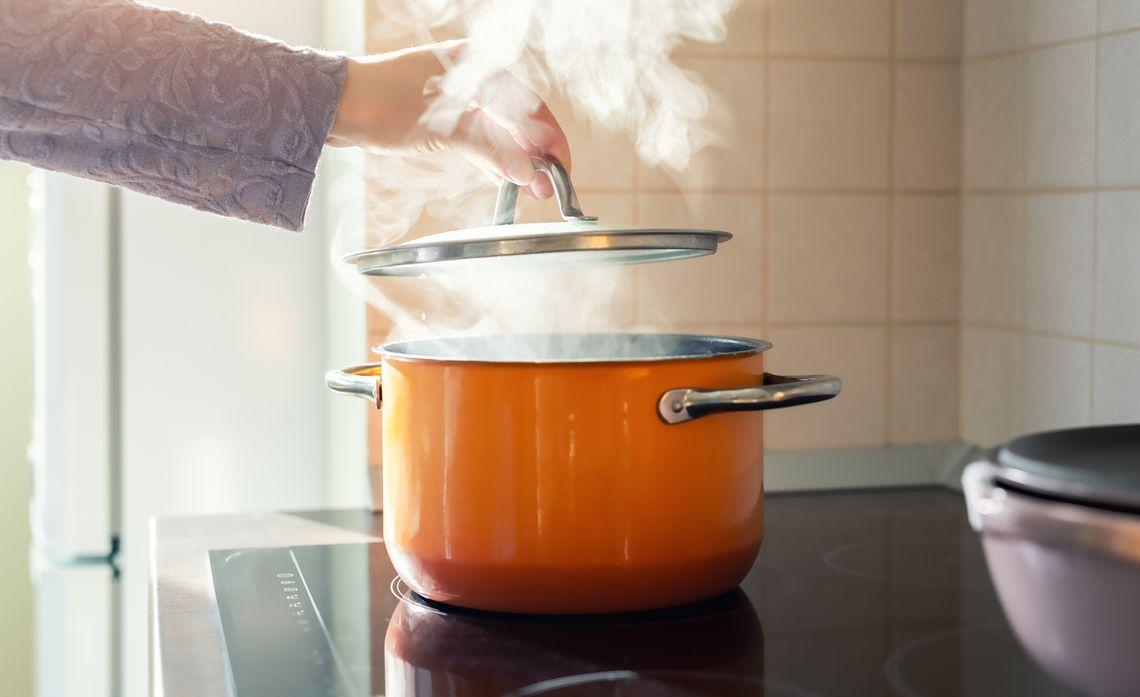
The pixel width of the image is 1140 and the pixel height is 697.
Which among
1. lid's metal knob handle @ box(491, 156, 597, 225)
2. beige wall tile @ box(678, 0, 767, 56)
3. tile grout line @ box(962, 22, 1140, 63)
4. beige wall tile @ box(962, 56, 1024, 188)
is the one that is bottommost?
lid's metal knob handle @ box(491, 156, 597, 225)

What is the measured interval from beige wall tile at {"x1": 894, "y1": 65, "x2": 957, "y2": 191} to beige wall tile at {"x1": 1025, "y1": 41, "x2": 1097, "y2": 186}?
0.11 metres

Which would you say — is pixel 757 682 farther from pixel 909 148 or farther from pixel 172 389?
pixel 172 389

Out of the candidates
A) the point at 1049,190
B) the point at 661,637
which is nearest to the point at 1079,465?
the point at 661,637

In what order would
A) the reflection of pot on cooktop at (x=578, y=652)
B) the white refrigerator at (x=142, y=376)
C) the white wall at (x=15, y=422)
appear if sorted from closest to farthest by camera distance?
1. the reflection of pot on cooktop at (x=578, y=652)
2. the white refrigerator at (x=142, y=376)
3. the white wall at (x=15, y=422)

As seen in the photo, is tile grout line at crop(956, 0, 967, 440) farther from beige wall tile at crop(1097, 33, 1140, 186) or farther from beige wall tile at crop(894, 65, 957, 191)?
beige wall tile at crop(1097, 33, 1140, 186)

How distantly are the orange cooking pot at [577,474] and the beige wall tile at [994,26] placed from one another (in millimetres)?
628

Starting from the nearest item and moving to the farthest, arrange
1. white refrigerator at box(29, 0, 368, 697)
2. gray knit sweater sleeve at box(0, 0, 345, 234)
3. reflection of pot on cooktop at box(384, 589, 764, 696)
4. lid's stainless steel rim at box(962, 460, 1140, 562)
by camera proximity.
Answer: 1. lid's stainless steel rim at box(962, 460, 1140, 562)
2. reflection of pot on cooktop at box(384, 589, 764, 696)
3. gray knit sweater sleeve at box(0, 0, 345, 234)
4. white refrigerator at box(29, 0, 368, 697)

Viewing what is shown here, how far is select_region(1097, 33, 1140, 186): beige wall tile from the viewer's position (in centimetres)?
101

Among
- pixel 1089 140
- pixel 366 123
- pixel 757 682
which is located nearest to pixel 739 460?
pixel 757 682

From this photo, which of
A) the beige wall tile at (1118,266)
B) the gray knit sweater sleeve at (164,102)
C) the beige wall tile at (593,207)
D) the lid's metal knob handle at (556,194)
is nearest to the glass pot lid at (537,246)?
the lid's metal knob handle at (556,194)

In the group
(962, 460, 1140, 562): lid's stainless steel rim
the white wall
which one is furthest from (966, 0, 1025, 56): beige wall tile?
the white wall

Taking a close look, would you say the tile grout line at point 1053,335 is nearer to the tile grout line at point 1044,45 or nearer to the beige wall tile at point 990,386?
the beige wall tile at point 990,386

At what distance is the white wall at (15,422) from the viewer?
188 centimetres

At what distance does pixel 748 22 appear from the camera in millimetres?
1226
